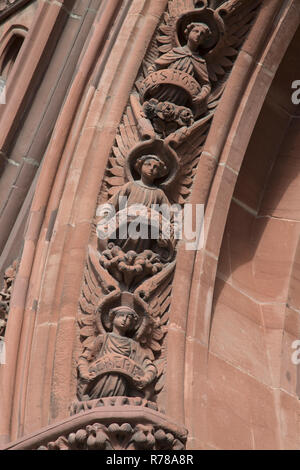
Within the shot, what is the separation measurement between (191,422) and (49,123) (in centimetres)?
218

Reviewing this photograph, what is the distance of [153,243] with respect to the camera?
6.93m

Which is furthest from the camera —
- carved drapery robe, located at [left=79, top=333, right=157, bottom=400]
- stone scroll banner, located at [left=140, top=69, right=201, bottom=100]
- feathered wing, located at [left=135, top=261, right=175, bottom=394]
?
stone scroll banner, located at [left=140, top=69, right=201, bottom=100]

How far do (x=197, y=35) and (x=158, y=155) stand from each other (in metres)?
0.77

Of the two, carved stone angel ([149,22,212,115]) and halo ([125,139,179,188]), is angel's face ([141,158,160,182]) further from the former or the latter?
carved stone angel ([149,22,212,115])

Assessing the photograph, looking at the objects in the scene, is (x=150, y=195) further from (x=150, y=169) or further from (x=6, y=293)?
(x=6, y=293)

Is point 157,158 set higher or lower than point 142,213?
higher

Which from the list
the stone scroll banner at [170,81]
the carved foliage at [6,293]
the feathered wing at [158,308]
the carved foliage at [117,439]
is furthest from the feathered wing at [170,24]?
the carved foliage at [117,439]

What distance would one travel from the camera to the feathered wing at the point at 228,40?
7.47 metres

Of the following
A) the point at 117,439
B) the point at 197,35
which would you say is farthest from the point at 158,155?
the point at 117,439

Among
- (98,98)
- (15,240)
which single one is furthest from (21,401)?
(98,98)

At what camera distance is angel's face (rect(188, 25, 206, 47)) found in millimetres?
7426

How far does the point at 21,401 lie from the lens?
21.4 feet

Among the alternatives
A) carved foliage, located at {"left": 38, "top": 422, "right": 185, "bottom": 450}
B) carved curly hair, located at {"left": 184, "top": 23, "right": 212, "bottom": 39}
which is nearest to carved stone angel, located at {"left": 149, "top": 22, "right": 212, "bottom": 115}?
carved curly hair, located at {"left": 184, "top": 23, "right": 212, "bottom": 39}

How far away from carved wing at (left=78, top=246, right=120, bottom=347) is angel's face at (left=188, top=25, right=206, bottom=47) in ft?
4.61
